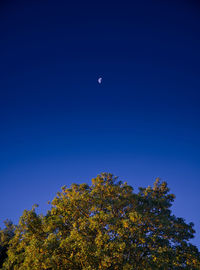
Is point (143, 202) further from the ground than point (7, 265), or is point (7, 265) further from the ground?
point (143, 202)

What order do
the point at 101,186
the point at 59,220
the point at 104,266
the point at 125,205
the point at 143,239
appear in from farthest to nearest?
the point at 101,186, the point at 125,205, the point at 59,220, the point at 143,239, the point at 104,266

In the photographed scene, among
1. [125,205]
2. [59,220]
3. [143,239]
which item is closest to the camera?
[143,239]

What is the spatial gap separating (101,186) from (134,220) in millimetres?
6393

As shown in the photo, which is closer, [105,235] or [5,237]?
[105,235]

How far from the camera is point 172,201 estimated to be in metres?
21.1

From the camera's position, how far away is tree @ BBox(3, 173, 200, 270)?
43.0 ft

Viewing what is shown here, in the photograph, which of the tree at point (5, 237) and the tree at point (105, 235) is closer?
the tree at point (105, 235)

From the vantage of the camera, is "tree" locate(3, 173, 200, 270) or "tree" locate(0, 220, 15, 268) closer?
"tree" locate(3, 173, 200, 270)

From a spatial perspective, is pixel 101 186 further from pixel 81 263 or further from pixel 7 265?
pixel 7 265

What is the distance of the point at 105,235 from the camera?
1358 centimetres

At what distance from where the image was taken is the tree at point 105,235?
1311cm

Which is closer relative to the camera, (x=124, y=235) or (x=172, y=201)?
(x=124, y=235)

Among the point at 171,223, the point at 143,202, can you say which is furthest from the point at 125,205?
the point at 171,223

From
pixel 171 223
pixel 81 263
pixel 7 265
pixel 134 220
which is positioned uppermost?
pixel 171 223
